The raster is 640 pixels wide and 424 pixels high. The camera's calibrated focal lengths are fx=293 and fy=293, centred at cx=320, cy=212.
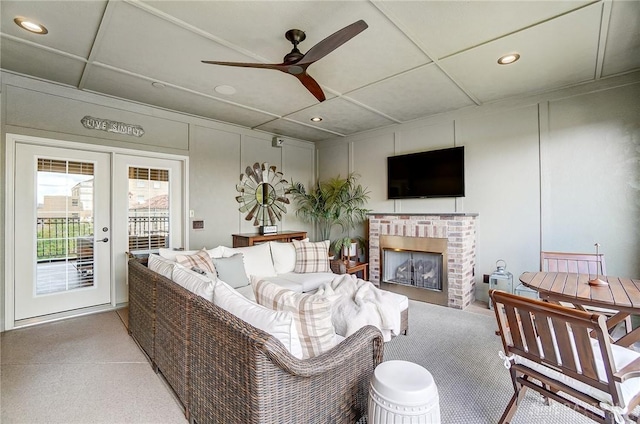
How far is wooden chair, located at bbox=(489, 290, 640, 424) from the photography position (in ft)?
4.30

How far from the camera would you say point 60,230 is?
349cm

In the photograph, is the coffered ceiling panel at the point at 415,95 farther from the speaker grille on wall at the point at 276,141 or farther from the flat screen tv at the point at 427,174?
the speaker grille on wall at the point at 276,141

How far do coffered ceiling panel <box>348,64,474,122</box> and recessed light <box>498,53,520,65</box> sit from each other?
52cm

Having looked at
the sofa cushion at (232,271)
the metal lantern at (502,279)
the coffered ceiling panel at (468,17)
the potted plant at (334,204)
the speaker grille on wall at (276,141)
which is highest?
the coffered ceiling panel at (468,17)

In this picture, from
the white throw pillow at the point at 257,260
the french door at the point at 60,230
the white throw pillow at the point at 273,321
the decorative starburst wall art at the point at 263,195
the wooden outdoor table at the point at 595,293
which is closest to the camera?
the white throw pillow at the point at 273,321

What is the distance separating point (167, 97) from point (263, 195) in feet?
7.33

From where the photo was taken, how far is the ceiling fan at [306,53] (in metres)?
1.90

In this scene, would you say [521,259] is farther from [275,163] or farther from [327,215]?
[275,163]

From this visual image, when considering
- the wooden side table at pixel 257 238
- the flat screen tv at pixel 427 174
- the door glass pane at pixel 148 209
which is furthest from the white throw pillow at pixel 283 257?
the flat screen tv at pixel 427 174

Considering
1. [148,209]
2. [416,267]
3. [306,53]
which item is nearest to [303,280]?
[416,267]

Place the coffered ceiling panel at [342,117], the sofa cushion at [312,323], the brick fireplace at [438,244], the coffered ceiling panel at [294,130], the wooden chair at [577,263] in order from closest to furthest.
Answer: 1. the sofa cushion at [312,323]
2. the wooden chair at [577,263]
3. the brick fireplace at [438,244]
4. the coffered ceiling panel at [342,117]
5. the coffered ceiling panel at [294,130]

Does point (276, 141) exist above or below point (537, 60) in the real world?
below

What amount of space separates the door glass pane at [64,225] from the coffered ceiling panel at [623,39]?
538 cm

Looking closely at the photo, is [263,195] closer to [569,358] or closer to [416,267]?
[416,267]
